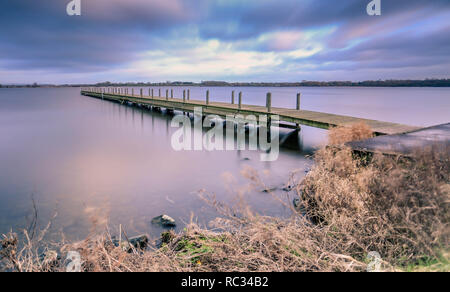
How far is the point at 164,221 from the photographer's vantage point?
6676mm

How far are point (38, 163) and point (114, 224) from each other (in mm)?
8026

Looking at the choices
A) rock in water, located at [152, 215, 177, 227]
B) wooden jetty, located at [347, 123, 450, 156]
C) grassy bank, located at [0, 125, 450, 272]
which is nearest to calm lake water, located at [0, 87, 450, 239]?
rock in water, located at [152, 215, 177, 227]

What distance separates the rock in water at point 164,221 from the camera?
6.59 metres

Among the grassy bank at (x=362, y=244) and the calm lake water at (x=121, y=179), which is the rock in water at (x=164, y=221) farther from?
the grassy bank at (x=362, y=244)

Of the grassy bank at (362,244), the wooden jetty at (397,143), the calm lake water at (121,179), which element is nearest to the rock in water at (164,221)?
the calm lake water at (121,179)

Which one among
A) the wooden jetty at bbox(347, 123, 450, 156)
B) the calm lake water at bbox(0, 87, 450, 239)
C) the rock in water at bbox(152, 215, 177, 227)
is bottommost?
the rock in water at bbox(152, 215, 177, 227)

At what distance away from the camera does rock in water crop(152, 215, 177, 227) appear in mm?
6590

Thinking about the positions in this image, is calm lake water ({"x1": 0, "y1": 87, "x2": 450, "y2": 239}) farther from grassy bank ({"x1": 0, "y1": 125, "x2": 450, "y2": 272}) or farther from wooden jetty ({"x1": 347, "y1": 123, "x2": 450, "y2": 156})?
wooden jetty ({"x1": 347, "y1": 123, "x2": 450, "y2": 156})

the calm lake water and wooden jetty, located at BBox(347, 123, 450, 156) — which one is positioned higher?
A: wooden jetty, located at BBox(347, 123, 450, 156)

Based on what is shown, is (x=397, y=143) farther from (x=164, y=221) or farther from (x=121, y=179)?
(x=121, y=179)

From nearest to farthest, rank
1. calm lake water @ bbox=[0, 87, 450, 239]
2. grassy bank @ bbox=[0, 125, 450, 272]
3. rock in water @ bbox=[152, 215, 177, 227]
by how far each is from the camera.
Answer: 1. grassy bank @ bbox=[0, 125, 450, 272]
2. rock in water @ bbox=[152, 215, 177, 227]
3. calm lake water @ bbox=[0, 87, 450, 239]

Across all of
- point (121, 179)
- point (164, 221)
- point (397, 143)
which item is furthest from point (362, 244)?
point (121, 179)

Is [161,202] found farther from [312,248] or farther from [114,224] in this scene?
[312,248]
